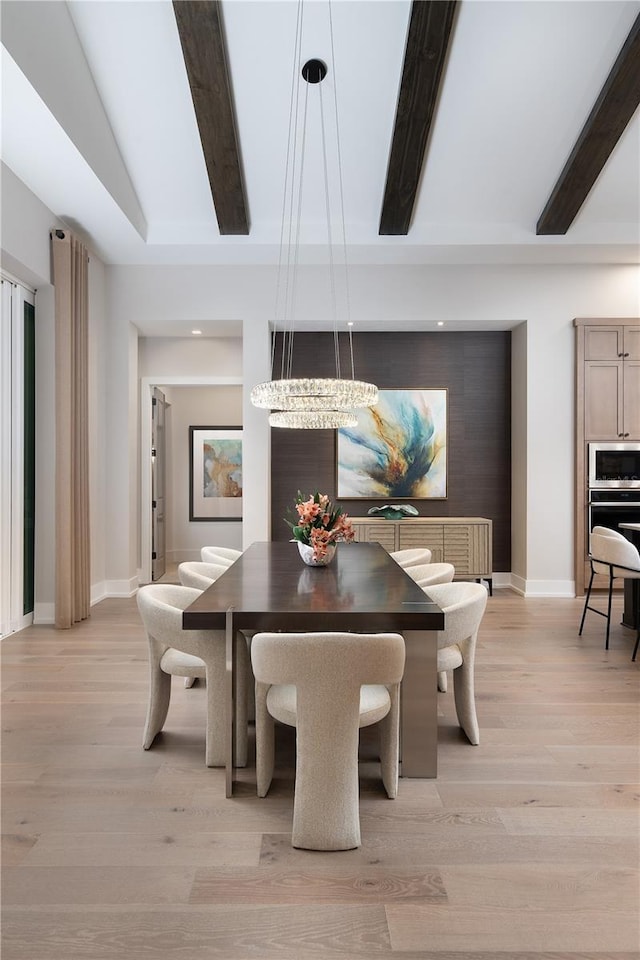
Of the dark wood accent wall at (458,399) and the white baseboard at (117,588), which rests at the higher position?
the dark wood accent wall at (458,399)

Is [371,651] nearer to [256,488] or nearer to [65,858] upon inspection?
[65,858]

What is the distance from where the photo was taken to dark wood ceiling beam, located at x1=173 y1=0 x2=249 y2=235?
12.7 feet

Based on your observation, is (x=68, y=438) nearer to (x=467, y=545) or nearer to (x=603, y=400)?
(x=467, y=545)

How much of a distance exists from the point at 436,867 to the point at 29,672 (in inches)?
115

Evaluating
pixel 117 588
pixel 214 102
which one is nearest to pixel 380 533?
pixel 117 588

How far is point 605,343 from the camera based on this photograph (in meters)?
6.27

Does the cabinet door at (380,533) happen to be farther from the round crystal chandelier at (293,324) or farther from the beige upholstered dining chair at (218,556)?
the beige upholstered dining chair at (218,556)

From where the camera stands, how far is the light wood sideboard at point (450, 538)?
635 cm


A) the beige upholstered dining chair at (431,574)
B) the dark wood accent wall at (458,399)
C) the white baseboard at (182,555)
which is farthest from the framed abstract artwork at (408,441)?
the beige upholstered dining chair at (431,574)

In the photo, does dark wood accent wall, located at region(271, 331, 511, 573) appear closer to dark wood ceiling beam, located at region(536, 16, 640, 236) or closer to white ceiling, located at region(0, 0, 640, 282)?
white ceiling, located at region(0, 0, 640, 282)

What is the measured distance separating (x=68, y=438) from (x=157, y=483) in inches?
99.5

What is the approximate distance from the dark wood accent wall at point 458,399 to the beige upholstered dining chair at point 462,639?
3.93 m

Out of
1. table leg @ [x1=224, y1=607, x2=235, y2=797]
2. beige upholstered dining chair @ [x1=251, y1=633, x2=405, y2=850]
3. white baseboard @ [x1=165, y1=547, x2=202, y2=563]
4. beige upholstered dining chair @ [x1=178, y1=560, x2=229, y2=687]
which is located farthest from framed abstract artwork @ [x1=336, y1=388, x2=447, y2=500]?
beige upholstered dining chair @ [x1=251, y1=633, x2=405, y2=850]

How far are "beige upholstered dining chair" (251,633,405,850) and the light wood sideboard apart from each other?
4.29 m
